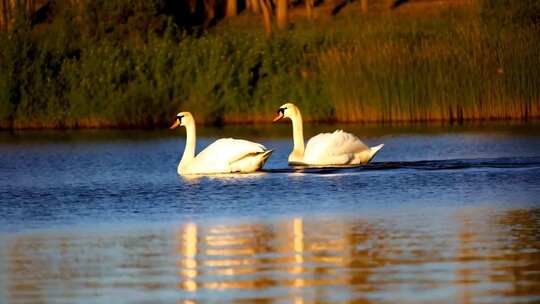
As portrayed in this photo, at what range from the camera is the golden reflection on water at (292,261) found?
11.6 m

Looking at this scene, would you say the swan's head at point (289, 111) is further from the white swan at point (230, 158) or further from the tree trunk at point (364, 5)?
the tree trunk at point (364, 5)

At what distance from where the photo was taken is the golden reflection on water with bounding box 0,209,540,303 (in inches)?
457

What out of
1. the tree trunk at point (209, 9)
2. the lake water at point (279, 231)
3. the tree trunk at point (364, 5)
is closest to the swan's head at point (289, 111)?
the lake water at point (279, 231)

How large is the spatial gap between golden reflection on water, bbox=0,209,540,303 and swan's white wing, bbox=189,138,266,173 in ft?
19.9

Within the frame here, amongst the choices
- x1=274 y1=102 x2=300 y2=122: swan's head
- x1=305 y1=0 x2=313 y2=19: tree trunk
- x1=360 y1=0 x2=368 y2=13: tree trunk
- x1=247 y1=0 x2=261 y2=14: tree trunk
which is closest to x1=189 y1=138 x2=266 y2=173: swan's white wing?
x1=274 y1=102 x2=300 y2=122: swan's head

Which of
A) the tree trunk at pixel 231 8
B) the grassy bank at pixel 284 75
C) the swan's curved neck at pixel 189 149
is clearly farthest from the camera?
the tree trunk at pixel 231 8

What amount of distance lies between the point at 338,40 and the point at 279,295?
27.4m

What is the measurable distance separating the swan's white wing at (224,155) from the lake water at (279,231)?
0.38m

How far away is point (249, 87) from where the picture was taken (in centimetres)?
3719

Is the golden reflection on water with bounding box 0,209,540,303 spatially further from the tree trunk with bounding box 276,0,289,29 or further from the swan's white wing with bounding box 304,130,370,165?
the tree trunk with bounding box 276,0,289,29

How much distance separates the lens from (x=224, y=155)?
22516 mm

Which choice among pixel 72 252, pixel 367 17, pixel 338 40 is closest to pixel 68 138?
pixel 338 40

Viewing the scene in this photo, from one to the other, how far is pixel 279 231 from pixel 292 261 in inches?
85.4

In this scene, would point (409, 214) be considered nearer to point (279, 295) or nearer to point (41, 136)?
point (279, 295)
